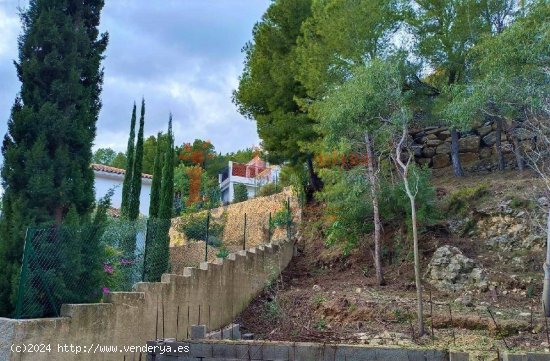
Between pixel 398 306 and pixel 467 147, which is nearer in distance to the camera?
pixel 398 306

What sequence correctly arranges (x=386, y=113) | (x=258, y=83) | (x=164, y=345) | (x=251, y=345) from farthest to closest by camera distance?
1. (x=258, y=83)
2. (x=386, y=113)
3. (x=164, y=345)
4. (x=251, y=345)

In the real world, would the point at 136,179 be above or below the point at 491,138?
below

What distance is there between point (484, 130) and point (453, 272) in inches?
337

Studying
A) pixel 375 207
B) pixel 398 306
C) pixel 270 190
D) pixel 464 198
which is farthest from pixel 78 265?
pixel 270 190

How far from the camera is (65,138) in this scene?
6.79 meters

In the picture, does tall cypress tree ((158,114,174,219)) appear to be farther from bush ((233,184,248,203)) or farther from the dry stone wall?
the dry stone wall

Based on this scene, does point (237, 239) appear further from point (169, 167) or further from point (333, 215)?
point (333, 215)

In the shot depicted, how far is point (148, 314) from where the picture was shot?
709 cm

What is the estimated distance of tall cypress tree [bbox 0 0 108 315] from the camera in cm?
634

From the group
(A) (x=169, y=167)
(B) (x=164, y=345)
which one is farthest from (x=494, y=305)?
(A) (x=169, y=167)

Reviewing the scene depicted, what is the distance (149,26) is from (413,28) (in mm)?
7649

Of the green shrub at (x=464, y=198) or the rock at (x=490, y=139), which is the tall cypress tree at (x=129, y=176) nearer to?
the green shrub at (x=464, y=198)

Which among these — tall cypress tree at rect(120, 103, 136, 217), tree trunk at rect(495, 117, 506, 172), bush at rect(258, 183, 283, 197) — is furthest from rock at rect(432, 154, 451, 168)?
tall cypress tree at rect(120, 103, 136, 217)

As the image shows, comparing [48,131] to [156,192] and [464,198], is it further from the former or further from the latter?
[156,192]
